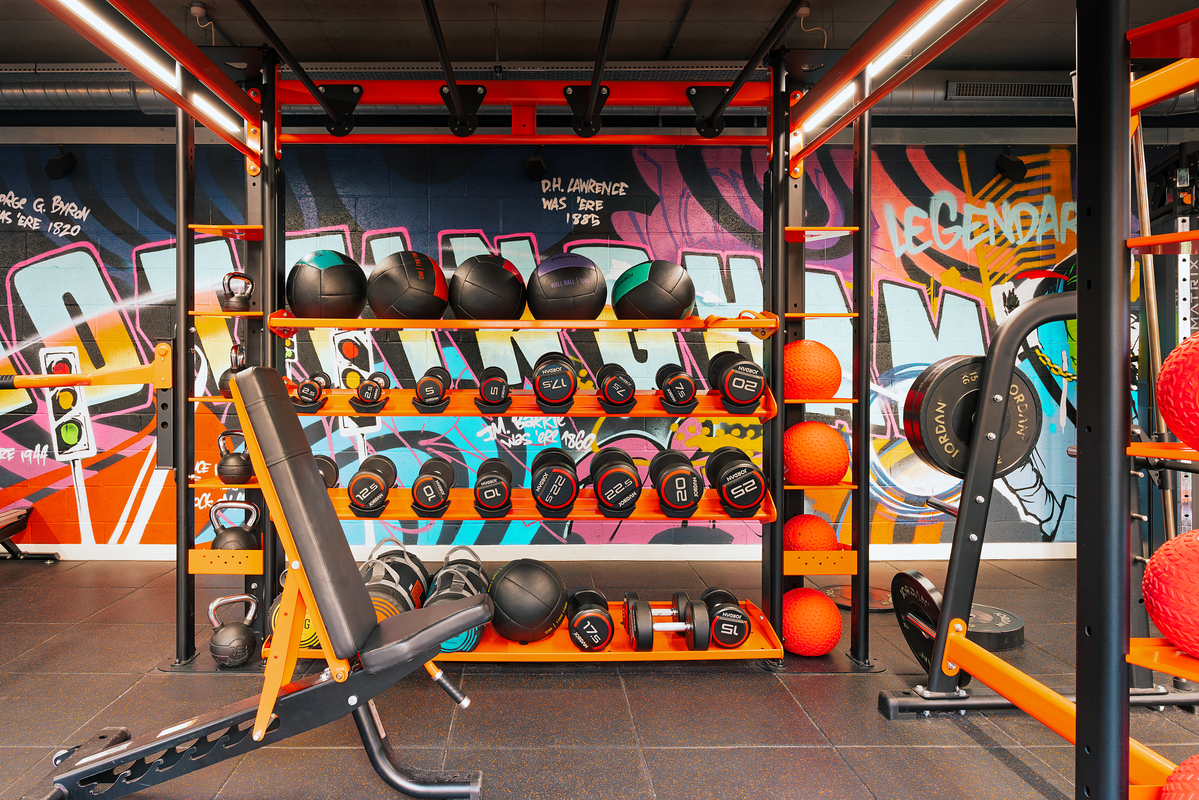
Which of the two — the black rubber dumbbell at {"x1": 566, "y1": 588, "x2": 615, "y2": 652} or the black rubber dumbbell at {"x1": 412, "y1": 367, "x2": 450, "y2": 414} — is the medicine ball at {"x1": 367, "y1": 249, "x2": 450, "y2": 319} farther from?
the black rubber dumbbell at {"x1": 566, "y1": 588, "x2": 615, "y2": 652}

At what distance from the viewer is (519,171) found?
14.1 ft

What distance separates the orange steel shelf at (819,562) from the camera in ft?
8.98

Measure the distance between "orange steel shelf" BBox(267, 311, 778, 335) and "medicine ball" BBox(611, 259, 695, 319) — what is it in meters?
0.04

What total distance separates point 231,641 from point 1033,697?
2.96m

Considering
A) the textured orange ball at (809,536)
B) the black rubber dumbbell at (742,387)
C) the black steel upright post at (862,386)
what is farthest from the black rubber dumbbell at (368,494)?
the black steel upright post at (862,386)

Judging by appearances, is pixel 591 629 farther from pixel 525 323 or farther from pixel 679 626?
pixel 525 323

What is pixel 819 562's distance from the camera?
2756 mm

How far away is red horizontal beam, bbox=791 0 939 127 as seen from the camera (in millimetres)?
1828

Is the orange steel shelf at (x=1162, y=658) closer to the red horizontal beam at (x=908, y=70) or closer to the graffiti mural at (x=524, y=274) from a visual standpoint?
the red horizontal beam at (x=908, y=70)

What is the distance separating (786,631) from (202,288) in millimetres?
4360

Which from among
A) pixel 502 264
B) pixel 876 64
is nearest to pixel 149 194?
pixel 502 264

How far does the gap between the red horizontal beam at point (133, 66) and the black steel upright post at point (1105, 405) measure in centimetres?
235

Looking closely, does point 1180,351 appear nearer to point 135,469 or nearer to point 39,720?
point 39,720

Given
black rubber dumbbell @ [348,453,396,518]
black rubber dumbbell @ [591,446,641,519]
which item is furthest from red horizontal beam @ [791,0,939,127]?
black rubber dumbbell @ [348,453,396,518]
